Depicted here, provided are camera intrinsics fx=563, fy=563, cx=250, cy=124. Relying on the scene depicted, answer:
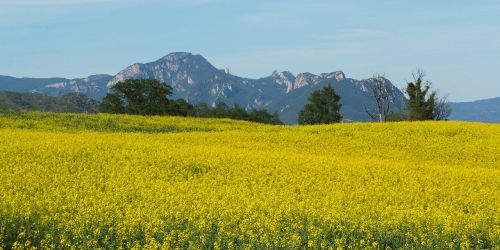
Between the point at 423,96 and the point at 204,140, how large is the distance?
152 feet

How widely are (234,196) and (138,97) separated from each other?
3024 inches

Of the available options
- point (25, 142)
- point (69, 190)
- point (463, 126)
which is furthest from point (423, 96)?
point (69, 190)

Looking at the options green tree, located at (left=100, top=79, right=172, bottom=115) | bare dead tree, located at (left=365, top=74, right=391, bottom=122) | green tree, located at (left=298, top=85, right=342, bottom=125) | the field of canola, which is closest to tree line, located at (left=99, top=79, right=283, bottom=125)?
green tree, located at (left=100, top=79, right=172, bottom=115)

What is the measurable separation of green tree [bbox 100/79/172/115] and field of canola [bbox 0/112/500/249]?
57.6 meters

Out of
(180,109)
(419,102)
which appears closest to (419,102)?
(419,102)

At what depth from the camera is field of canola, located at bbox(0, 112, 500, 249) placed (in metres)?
10.9

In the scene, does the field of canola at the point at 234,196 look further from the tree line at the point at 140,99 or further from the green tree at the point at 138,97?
the green tree at the point at 138,97

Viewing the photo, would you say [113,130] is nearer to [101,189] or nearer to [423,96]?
[101,189]

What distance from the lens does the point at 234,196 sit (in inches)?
569

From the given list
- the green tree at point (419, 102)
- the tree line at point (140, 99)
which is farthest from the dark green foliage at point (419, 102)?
the tree line at point (140, 99)

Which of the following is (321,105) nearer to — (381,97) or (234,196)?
(381,97)

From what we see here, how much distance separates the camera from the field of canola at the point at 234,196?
431 inches

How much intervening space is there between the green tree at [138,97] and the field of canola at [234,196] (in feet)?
189

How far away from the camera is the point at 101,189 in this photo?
51.0ft
